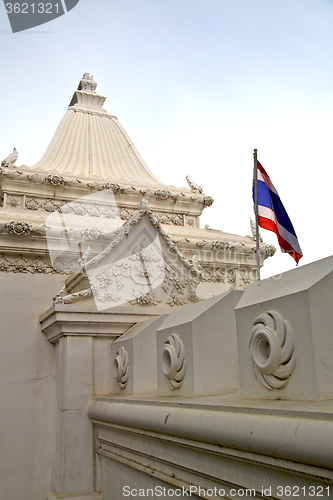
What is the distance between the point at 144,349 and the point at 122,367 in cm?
44

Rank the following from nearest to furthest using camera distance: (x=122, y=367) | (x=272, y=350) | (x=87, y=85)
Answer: (x=272, y=350), (x=122, y=367), (x=87, y=85)

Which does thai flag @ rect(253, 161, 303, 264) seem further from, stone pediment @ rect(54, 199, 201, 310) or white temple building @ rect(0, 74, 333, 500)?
stone pediment @ rect(54, 199, 201, 310)

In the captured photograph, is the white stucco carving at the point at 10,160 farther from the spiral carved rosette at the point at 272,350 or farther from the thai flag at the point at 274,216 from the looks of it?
the spiral carved rosette at the point at 272,350

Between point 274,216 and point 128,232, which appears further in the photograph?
point 128,232

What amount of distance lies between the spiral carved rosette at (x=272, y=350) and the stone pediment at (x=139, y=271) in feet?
11.5

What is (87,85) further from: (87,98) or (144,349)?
(144,349)

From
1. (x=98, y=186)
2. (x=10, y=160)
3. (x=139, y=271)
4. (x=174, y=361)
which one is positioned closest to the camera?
(x=174, y=361)

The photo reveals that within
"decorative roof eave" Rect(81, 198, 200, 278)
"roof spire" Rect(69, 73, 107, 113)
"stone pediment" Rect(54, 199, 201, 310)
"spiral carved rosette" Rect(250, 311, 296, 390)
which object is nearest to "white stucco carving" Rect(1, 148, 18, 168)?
"stone pediment" Rect(54, 199, 201, 310)

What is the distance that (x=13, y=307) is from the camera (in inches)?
303

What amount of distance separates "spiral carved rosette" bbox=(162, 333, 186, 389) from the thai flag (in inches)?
82.3

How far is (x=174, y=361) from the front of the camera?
4.55m

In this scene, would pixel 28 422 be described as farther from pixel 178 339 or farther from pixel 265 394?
pixel 265 394

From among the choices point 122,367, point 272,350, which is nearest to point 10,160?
point 122,367

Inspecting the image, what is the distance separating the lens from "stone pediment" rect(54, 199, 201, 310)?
6.66m
